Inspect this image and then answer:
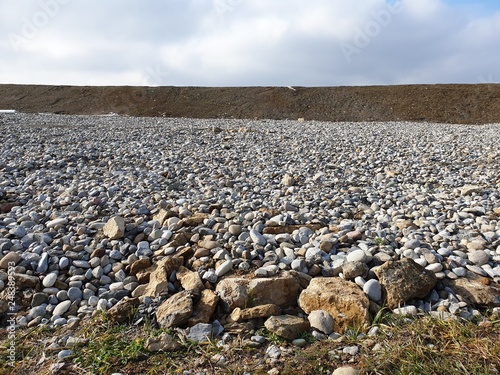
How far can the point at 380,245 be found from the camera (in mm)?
3174

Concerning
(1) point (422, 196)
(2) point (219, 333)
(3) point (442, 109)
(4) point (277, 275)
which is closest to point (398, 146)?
(1) point (422, 196)

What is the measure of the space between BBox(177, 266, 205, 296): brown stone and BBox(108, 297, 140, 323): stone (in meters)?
0.37

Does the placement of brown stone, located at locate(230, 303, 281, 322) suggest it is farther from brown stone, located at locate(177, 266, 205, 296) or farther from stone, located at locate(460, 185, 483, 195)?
stone, located at locate(460, 185, 483, 195)

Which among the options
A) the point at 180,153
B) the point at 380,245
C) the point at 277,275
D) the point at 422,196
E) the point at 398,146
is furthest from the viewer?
the point at 398,146

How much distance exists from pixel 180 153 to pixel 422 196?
452 centimetres

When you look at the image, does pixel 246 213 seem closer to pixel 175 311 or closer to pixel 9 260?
pixel 175 311

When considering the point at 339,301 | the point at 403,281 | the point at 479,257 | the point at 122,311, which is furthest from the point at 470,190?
the point at 122,311

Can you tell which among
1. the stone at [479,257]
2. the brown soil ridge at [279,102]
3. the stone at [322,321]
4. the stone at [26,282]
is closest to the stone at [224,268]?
the stone at [322,321]

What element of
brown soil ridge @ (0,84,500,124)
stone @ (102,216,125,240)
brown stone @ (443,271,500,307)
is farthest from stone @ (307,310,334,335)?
brown soil ridge @ (0,84,500,124)

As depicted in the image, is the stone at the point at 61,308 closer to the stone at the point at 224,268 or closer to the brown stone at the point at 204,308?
the brown stone at the point at 204,308

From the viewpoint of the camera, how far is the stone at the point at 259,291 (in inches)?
100

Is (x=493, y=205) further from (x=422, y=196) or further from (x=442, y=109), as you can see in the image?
(x=442, y=109)

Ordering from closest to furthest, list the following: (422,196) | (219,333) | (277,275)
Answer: (219,333) → (277,275) → (422,196)

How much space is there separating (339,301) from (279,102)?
81.7 ft
